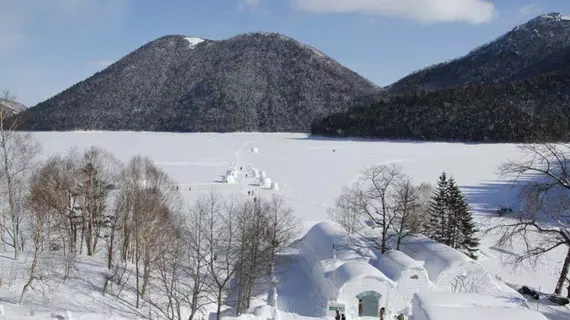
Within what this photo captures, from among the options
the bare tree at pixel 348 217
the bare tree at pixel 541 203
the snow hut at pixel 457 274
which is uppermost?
the bare tree at pixel 541 203

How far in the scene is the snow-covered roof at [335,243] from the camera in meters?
23.9

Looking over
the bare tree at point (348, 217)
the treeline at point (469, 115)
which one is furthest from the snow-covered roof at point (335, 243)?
the treeline at point (469, 115)

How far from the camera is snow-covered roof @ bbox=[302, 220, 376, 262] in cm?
2391

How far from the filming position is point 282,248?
2634cm

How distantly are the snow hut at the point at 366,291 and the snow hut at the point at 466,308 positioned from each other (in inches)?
210

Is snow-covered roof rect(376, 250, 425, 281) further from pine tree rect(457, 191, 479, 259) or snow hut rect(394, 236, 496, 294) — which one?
pine tree rect(457, 191, 479, 259)

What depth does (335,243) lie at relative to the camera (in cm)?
2495

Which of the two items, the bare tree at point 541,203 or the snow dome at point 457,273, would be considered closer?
the bare tree at point 541,203

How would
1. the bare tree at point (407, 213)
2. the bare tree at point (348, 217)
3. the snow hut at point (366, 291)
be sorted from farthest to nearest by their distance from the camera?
1. the bare tree at point (348, 217)
2. the bare tree at point (407, 213)
3. the snow hut at point (366, 291)

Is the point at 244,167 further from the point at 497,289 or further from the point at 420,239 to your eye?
the point at 497,289

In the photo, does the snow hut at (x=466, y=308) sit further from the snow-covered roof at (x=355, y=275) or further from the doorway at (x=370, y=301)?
the doorway at (x=370, y=301)

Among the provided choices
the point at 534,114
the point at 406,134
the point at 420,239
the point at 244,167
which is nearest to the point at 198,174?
the point at 244,167

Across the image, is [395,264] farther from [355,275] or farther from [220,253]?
[220,253]

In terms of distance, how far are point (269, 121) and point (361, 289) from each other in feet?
500
